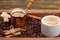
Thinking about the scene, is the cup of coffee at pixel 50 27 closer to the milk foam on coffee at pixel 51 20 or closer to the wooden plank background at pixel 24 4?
the milk foam on coffee at pixel 51 20

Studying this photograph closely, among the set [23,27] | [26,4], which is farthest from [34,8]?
[23,27]

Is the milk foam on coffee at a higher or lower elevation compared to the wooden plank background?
lower

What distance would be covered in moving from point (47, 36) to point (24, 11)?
22cm

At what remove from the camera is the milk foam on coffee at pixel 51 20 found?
1073mm

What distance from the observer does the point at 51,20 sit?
3.62 ft

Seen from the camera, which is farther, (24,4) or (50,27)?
(24,4)

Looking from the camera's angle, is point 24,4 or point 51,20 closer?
point 51,20

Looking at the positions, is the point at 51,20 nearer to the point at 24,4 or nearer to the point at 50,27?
the point at 50,27

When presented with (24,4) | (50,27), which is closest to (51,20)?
(50,27)

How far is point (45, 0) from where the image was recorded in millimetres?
1317

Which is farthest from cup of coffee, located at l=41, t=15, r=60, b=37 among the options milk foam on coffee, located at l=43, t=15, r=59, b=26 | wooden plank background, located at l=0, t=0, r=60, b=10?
wooden plank background, located at l=0, t=0, r=60, b=10

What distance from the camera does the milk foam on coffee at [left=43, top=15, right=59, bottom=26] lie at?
1.07 meters

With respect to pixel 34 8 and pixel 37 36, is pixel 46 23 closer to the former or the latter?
pixel 37 36

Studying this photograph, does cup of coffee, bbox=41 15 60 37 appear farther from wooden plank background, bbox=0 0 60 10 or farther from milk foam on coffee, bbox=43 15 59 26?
wooden plank background, bbox=0 0 60 10
